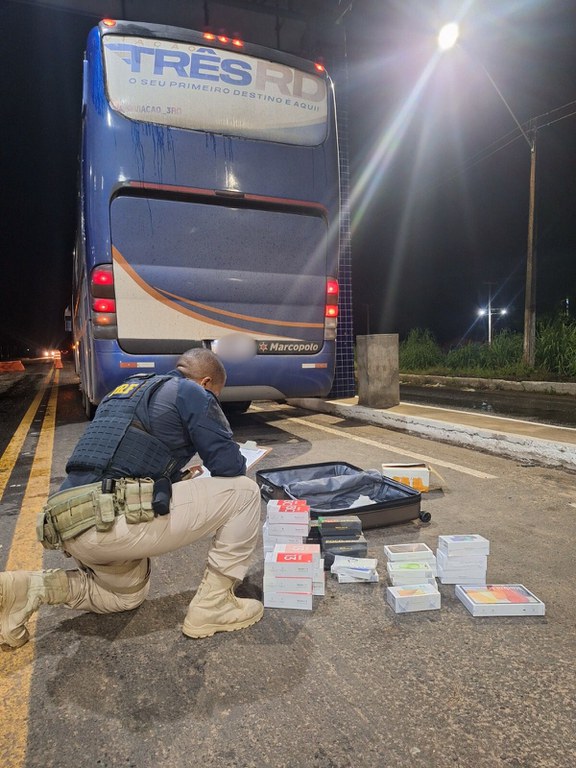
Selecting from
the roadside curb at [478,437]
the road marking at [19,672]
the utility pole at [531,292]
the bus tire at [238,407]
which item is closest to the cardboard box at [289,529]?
the road marking at [19,672]

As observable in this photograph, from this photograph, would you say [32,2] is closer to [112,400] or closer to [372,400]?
[372,400]

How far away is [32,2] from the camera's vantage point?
359 inches

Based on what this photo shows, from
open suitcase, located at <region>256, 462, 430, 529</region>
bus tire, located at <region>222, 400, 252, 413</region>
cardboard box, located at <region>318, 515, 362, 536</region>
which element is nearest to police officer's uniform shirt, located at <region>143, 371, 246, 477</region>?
cardboard box, located at <region>318, 515, 362, 536</region>

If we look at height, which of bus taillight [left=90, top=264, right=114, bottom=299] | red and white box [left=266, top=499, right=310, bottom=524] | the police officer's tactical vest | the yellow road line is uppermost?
bus taillight [left=90, top=264, right=114, bottom=299]

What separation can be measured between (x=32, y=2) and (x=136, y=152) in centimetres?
702

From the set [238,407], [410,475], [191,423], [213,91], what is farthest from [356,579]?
[238,407]

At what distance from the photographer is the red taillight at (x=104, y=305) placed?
4914mm

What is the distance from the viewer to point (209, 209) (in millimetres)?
5309

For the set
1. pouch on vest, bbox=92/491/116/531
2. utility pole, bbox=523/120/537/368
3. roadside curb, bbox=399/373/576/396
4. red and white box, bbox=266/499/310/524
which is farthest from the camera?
utility pole, bbox=523/120/537/368

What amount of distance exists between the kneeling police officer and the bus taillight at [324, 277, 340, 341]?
3.76 meters

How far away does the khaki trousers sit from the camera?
6.64 feet

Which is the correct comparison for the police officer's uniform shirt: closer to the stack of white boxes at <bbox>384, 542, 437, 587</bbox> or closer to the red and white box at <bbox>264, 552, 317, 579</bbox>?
the red and white box at <bbox>264, 552, 317, 579</bbox>

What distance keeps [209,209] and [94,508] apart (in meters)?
4.11

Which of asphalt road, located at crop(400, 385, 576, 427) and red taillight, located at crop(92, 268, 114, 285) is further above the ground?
red taillight, located at crop(92, 268, 114, 285)
